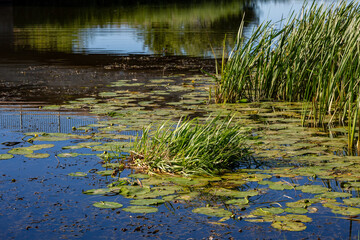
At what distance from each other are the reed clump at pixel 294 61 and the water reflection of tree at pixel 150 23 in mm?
6738

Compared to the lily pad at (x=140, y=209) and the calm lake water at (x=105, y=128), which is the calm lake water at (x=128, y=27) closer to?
the calm lake water at (x=105, y=128)

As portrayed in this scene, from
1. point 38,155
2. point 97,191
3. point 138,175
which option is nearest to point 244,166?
point 138,175

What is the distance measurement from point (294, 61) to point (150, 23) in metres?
16.2

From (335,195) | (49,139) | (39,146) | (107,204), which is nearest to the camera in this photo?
(107,204)

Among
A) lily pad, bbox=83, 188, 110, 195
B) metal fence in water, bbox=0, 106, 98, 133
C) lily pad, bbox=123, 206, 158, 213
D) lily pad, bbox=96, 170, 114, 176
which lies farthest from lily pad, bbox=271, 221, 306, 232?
metal fence in water, bbox=0, 106, 98, 133

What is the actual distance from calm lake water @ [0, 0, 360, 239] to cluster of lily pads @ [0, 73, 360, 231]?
0.03 metres

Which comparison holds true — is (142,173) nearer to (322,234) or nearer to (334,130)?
(322,234)

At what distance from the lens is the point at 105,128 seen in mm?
6969

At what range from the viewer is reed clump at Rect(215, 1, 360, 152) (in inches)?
308

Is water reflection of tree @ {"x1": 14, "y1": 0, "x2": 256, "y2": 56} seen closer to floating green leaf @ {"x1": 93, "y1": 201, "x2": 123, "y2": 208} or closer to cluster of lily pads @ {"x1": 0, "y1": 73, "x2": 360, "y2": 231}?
cluster of lily pads @ {"x1": 0, "y1": 73, "x2": 360, "y2": 231}

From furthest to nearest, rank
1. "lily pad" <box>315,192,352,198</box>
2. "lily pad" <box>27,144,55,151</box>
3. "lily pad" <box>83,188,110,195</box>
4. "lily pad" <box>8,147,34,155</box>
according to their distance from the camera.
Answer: "lily pad" <box>27,144,55,151</box>, "lily pad" <box>8,147,34,155</box>, "lily pad" <box>83,188,110,195</box>, "lily pad" <box>315,192,352,198</box>

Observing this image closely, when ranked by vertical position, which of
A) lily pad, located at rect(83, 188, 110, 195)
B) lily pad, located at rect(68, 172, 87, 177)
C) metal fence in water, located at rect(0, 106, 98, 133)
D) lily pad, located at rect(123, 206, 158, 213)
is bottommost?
metal fence in water, located at rect(0, 106, 98, 133)

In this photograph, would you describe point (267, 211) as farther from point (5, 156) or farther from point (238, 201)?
point (5, 156)

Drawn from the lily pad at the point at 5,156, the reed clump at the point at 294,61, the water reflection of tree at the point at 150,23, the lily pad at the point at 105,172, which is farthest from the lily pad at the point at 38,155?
the water reflection of tree at the point at 150,23
